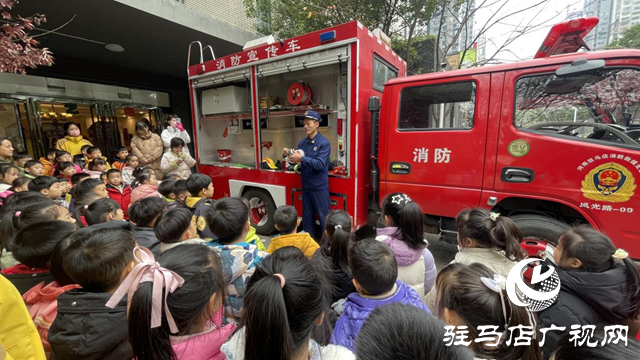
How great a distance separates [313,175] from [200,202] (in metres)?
1.30

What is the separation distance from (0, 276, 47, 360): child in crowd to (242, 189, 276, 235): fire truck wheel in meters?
3.07

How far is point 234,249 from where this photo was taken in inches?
62.4

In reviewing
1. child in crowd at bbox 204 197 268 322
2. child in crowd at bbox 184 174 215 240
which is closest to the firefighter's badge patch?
child in crowd at bbox 204 197 268 322

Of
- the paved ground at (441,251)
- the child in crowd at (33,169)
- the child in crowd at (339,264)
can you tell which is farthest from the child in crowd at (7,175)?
the child in crowd at (339,264)

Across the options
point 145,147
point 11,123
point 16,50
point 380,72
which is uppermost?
point 16,50

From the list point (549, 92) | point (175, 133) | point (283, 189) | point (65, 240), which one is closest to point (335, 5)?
point (175, 133)

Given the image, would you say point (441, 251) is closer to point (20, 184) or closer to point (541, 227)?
point (541, 227)

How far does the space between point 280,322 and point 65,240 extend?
1.37 metres

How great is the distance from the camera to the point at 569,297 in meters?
1.28

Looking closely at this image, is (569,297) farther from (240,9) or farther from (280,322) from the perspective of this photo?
(240,9)

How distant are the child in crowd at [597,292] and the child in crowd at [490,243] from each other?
35 centimetres

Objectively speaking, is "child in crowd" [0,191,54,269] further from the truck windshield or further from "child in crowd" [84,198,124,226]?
the truck windshield

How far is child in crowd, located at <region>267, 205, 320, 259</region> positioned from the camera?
208 cm

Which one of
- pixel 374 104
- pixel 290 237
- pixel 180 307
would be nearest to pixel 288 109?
pixel 374 104
